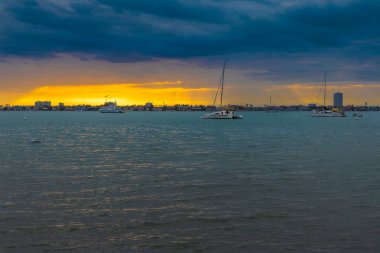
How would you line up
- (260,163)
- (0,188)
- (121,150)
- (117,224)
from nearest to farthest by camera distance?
(117,224)
(0,188)
(260,163)
(121,150)

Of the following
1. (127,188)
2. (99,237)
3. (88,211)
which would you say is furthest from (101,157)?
(99,237)

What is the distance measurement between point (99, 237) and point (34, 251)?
8.27 ft

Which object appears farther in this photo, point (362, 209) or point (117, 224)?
point (362, 209)

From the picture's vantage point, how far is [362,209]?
21938mm

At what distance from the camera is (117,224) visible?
19328 millimetres

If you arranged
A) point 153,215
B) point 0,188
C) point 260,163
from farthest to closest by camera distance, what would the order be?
point 260,163 < point 0,188 < point 153,215

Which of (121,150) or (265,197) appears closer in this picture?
(265,197)

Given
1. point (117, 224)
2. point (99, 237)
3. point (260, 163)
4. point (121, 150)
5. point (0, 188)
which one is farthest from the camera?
point (121, 150)

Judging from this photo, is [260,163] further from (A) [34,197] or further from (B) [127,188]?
(A) [34,197]

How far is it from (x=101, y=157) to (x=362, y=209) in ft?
95.4

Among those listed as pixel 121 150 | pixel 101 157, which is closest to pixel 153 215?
pixel 101 157

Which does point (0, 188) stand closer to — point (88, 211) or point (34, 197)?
point (34, 197)

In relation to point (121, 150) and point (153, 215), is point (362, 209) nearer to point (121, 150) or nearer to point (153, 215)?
point (153, 215)

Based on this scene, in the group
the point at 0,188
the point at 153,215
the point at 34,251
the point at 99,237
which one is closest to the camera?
A: the point at 34,251
